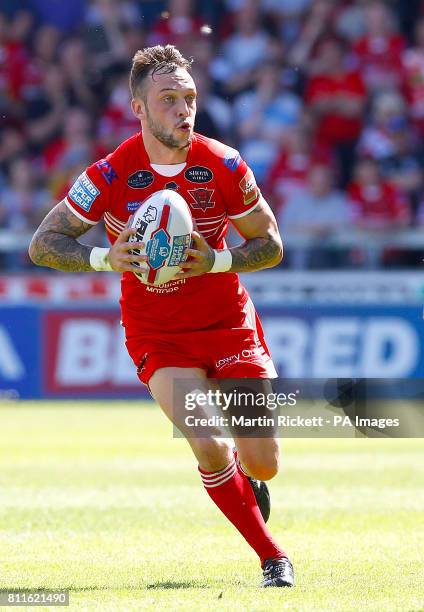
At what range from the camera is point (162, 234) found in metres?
6.19

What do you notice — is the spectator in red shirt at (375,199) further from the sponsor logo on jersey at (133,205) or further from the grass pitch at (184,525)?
the sponsor logo on jersey at (133,205)

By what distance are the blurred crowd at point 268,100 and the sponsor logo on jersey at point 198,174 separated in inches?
345

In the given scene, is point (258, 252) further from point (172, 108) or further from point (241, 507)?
point (241, 507)

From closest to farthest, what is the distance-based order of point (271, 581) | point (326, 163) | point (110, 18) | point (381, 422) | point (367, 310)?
point (271, 581), point (381, 422), point (367, 310), point (326, 163), point (110, 18)

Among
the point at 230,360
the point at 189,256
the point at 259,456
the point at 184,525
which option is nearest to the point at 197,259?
the point at 189,256

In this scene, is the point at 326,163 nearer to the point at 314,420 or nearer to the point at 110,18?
the point at 110,18

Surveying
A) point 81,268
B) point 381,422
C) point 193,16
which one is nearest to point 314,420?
point 81,268

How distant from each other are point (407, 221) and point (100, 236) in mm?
3867

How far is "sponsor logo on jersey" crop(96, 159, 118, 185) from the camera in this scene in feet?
21.4

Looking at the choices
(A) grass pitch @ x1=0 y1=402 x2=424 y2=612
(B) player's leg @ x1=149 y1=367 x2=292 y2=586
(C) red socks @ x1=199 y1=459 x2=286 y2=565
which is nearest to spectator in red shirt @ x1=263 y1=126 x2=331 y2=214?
(A) grass pitch @ x1=0 y1=402 x2=424 y2=612

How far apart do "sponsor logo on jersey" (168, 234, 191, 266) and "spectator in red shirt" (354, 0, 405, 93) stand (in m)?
11.6

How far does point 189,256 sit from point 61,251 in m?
0.67

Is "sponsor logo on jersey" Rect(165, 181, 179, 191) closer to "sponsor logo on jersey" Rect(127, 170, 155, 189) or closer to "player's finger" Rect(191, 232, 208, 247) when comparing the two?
"sponsor logo on jersey" Rect(127, 170, 155, 189)

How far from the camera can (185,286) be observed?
6.71 meters
